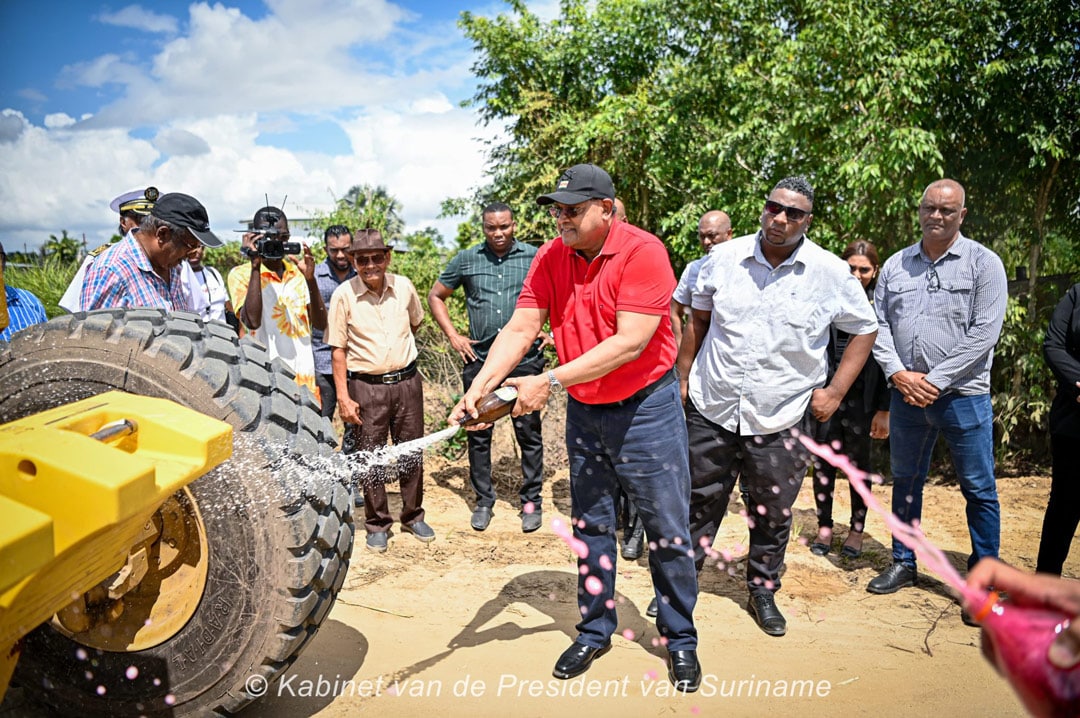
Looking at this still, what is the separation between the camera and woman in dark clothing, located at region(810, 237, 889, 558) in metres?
4.93

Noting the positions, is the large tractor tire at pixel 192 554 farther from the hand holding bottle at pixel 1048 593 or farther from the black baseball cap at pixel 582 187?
the hand holding bottle at pixel 1048 593

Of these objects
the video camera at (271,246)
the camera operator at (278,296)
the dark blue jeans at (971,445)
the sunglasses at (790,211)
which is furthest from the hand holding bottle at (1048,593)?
the video camera at (271,246)

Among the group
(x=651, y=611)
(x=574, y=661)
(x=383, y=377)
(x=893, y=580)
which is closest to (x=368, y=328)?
(x=383, y=377)

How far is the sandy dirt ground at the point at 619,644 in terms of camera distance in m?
3.04

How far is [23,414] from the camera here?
2.41m

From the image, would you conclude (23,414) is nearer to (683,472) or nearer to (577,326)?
(577,326)

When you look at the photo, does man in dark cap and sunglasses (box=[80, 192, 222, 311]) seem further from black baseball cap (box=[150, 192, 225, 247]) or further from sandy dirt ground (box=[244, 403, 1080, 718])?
sandy dirt ground (box=[244, 403, 1080, 718])

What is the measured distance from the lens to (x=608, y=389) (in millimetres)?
3238

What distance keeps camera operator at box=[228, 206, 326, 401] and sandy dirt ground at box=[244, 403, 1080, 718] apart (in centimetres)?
143

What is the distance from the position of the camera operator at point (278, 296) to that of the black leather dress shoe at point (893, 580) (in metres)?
3.74

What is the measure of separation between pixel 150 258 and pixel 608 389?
7.48 feet

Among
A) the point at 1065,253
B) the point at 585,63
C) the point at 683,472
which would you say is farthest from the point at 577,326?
the point at 585,63

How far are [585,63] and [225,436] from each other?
1170 cm

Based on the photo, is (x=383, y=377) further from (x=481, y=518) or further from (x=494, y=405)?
(x=494, y=405)
